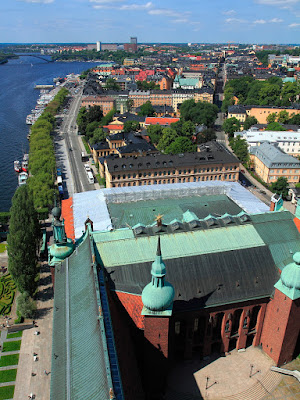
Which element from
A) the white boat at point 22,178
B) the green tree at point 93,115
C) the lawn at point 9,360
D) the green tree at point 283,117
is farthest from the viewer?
the green tree at point 93,115

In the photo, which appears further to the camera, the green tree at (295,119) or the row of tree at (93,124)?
the green tree at (295,119)

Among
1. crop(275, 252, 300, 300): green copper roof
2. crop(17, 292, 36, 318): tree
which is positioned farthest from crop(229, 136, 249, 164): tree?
crop(17, 292, 36, 318): tree

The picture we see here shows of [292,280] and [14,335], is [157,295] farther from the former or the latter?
[14,335]

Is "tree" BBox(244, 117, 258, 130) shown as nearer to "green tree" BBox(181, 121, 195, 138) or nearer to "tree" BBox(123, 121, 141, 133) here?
"green tree" BBox(181, 121, 195, 138)

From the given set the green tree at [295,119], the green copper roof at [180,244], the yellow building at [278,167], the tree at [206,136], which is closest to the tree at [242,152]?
the yellow building at [278,167]

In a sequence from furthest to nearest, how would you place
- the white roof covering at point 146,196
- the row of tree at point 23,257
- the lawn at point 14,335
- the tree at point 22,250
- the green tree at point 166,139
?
the green tree at point 166,139
the white roof covering at point 146,196
the tree at point 22,250
the row of tree at point 23,257
the lawn at point 14,335

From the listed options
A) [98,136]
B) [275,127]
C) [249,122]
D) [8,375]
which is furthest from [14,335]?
[249,122]

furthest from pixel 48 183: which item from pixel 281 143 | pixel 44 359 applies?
pixel 281 143

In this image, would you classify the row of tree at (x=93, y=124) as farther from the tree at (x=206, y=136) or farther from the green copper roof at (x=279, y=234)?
the green copper roof at (x=279, y=234)
